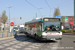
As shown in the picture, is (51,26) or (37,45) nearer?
(37,45)

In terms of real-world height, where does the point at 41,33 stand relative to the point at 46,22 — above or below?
below

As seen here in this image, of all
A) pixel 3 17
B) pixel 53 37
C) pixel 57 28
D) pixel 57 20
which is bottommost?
pixel 53 37

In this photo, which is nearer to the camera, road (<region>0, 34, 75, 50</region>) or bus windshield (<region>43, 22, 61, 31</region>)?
road (<region>0, 34, 75, 50</region>)

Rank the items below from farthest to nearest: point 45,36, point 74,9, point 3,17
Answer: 1. point 3,17
2. point 74,9
3. point 45,36

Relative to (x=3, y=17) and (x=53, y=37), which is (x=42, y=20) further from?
(x=3, y=17)

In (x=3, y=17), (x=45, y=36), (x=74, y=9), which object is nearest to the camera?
(x=45, y=36)

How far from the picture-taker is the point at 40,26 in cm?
1305

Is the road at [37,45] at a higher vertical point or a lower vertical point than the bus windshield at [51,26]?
lower

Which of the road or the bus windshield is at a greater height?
the bus windshield

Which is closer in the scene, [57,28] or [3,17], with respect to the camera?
[57,28]

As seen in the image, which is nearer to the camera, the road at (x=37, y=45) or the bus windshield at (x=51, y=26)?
the road at (x=37, y=45)

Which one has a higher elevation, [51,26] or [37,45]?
[51,26]

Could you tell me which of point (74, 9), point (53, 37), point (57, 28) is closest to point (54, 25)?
point (57, 28)

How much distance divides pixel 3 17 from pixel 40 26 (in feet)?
117
